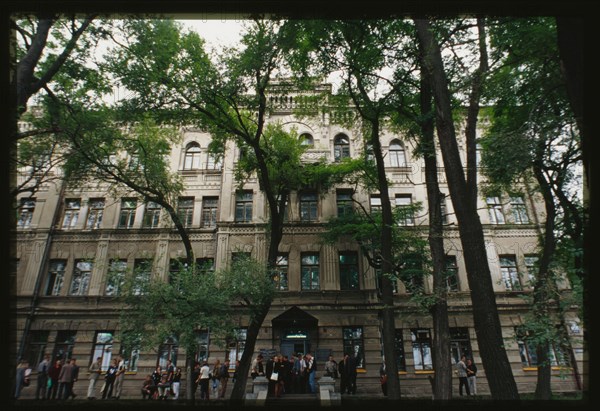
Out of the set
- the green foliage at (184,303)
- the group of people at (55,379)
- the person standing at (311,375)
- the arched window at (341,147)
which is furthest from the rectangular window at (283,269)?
the group of people at (55,379)

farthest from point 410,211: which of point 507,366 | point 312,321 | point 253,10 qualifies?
point 253,10

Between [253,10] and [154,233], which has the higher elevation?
[154,233]

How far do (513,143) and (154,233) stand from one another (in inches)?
827

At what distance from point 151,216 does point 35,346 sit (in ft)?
32.4

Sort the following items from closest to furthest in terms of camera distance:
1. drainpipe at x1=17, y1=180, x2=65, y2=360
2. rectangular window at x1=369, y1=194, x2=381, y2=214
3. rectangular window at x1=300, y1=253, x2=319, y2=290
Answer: drainpipe at x1=17, y1=180, x2=65, y2=360 < rectangular window at x1=300, y1=253, x2=319, y2=290 < rectangular window at x1=369, y1=194, x2=381, y2=214

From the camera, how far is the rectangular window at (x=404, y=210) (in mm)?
19100

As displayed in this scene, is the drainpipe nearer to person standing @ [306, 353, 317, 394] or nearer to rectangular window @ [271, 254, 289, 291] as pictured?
rectangular window @ [271, 254, 289, 291]

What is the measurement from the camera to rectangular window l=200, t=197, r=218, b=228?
2279 centimetres

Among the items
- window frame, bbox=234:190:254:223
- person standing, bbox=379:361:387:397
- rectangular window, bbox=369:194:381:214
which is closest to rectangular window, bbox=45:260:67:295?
window frame, bbox=234:190:254:223

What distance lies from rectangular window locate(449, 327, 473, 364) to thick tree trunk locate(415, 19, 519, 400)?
555 inches

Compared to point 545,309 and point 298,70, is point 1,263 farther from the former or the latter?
point 298,70

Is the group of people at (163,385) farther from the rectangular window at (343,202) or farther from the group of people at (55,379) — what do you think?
the rectangular window at (343,202)

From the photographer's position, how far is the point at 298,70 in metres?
15.1

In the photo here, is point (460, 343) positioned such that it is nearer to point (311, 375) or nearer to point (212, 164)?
point (311, 375)
